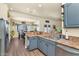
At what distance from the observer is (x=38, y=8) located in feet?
8.63

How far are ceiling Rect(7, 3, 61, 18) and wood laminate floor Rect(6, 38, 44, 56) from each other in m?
0.59

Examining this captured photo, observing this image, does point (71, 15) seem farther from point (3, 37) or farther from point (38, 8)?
point (3, 37)

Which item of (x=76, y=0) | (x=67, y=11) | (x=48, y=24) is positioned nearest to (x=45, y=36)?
(x=48, y=24)

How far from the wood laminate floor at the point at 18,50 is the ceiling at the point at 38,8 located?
0.59 m

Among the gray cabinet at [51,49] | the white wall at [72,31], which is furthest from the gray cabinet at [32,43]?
the white wall at [72,31]

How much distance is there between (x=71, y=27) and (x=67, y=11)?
1.03 feet

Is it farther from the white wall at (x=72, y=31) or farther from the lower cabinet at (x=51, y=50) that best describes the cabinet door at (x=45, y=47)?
the white wall at (x=72, y=31)

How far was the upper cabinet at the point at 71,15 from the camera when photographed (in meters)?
2.58

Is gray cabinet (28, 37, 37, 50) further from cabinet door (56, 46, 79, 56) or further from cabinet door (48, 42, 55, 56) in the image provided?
cabinet door (56, 46, 79, 56)

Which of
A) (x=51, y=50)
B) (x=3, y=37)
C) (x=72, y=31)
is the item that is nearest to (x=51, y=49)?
(x=51, y=50)

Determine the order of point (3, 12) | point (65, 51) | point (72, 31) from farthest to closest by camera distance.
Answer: point (72, 31) < point (3, 12) < point (65, 51)

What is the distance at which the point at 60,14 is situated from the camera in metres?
2.62

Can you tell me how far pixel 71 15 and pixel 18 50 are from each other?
1.20 metres

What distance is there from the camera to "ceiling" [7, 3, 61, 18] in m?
2.61
